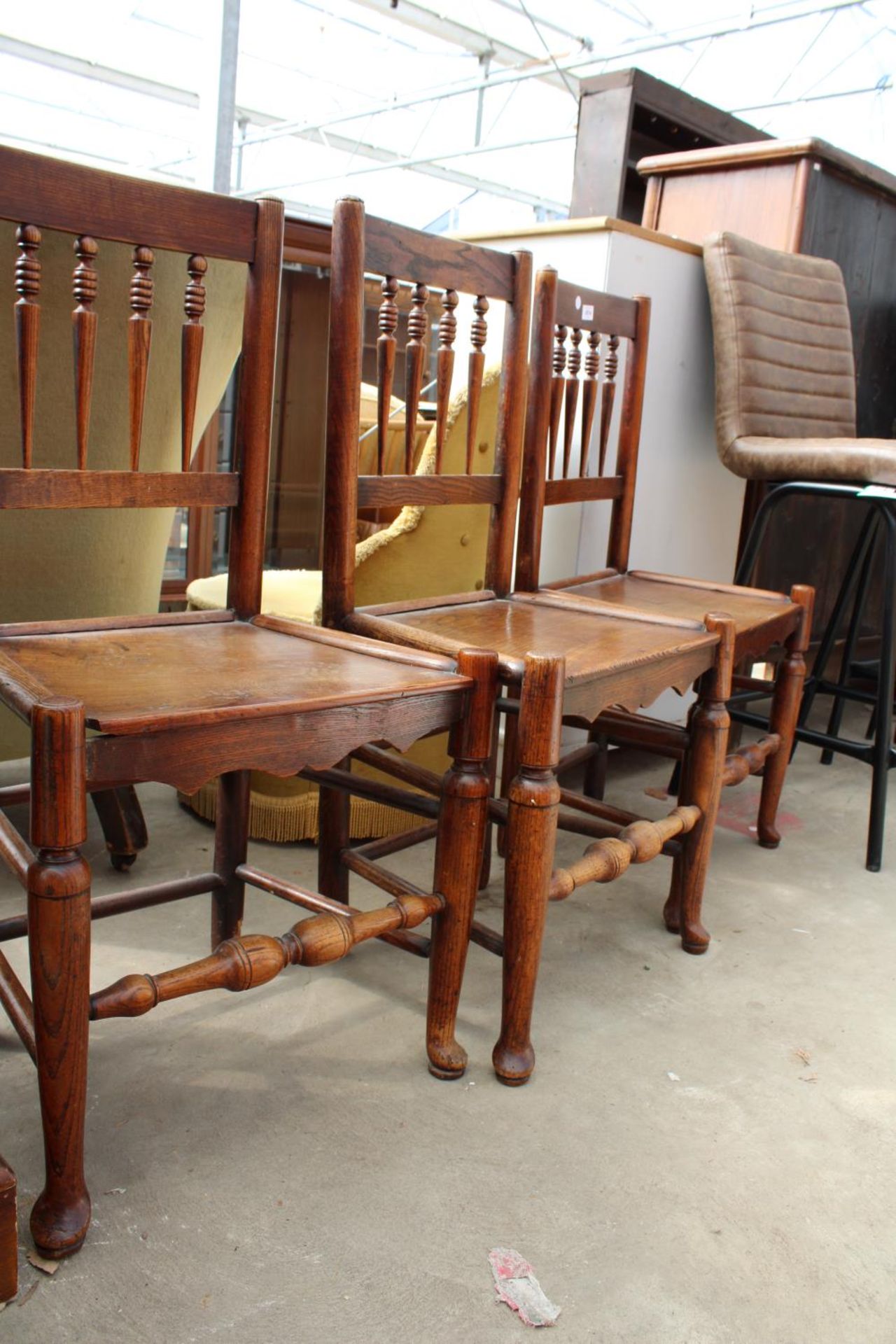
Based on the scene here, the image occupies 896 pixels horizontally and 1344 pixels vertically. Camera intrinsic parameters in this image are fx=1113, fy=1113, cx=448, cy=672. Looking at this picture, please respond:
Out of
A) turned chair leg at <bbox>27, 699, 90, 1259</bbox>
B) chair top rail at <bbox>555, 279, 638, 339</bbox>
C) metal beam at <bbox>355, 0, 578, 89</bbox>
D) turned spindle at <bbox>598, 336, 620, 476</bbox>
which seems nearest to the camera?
turned chair leg at <bbox>27, 699, 90, 1259</bbox>

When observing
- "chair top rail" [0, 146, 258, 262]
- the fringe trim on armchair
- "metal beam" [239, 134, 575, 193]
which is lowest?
the fringe trim on armchair

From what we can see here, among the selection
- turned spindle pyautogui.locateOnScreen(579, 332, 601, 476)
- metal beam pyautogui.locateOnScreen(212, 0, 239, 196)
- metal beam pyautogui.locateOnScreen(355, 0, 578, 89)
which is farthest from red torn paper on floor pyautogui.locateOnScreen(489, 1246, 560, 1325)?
metal beam pyautogui.locateOnScreen(355, 0, 578, 89)

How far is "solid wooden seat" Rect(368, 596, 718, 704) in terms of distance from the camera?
1.39 metres

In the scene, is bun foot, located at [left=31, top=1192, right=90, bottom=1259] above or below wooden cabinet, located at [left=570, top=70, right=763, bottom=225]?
below

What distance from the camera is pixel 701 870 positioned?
1.69 metres

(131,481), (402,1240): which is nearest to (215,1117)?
(402,1240)

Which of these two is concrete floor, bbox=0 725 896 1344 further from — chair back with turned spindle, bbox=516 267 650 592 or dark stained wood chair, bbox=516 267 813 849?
chair back with turned spindle, bbox=516 267 650 592

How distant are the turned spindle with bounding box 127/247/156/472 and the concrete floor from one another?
2.41 ft

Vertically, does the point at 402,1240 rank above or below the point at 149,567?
below

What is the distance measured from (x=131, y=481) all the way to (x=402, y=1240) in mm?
870

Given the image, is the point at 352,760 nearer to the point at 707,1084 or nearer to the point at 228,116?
the point at 707,1084

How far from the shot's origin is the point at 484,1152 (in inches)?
47.5

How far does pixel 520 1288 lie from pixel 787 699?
1292 millimetres

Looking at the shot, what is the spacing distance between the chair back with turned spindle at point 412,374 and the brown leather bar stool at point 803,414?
26.8 inches
